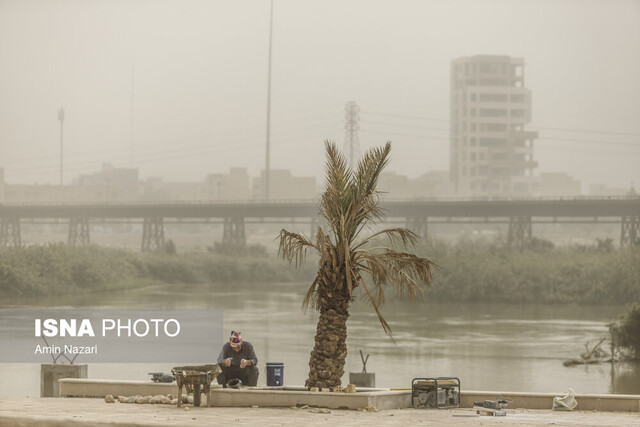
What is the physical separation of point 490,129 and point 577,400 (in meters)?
90.6

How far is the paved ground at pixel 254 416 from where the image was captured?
38.0 ft

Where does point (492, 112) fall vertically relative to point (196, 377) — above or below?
above

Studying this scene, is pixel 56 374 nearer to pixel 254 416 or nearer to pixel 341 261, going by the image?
pixel 341 261

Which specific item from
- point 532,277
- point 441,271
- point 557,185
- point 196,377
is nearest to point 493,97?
point 557,185

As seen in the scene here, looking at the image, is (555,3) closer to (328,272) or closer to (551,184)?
(551,184)

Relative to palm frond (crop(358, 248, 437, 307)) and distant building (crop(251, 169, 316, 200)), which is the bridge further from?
palm frond (crop(358, 248, 437, 307))

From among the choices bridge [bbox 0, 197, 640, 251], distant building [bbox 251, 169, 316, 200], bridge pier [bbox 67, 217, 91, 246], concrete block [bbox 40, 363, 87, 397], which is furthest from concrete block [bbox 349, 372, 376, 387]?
distant building [bbox 251, 169, 316, 200]

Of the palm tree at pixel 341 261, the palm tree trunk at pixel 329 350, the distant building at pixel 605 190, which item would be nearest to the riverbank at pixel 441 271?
the distant building at pixel 605 190

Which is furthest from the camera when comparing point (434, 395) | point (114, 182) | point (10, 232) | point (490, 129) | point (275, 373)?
point (490, 129)

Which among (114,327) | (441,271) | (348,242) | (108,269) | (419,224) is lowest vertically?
(114,327)

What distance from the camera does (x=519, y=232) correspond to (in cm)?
7012

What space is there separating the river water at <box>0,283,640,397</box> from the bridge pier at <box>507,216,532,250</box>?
10.3 m

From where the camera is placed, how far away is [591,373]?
33906 millimetres

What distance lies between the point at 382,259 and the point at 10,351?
26.3 meters
